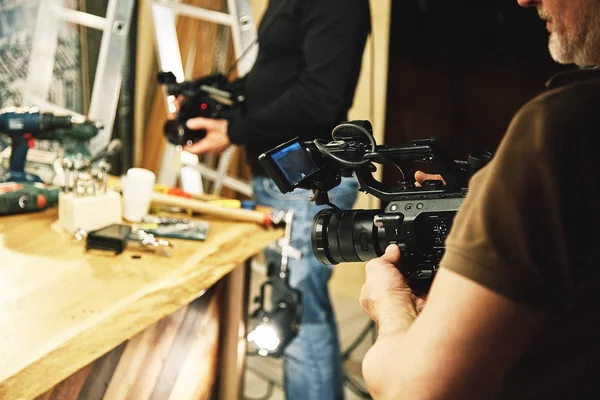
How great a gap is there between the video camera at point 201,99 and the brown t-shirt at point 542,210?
53.4 inches

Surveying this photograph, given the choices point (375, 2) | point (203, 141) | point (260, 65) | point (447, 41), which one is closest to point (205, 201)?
point (203, 141)

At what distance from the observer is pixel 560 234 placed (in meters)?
0.52

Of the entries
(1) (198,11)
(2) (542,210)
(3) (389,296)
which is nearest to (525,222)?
(2) (542,210)

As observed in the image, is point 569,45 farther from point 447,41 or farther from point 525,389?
point 447,41

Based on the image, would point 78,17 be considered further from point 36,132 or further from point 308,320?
point 308,320

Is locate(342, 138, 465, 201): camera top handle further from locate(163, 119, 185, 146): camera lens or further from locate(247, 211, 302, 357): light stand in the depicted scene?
locate(163, 119, 185, 146): camera lens

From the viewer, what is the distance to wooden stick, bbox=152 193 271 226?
1.58 m

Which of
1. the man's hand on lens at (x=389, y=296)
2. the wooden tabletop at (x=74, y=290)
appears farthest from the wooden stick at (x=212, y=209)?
the man's hand on lens at (x=389, y=296)

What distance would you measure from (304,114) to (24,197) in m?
0.76

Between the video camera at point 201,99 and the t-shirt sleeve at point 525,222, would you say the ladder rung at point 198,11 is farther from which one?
the t-shirt sleeve at point 525,222

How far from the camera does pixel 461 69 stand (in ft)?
8.42

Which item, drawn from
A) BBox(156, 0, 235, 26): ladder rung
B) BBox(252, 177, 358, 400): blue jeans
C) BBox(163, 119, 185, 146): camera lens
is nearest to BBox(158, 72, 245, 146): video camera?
BBox(163, 119, 185, 146): camera lens

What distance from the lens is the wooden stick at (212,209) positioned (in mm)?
1585

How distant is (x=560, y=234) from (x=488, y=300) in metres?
0.08
